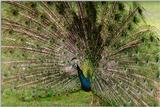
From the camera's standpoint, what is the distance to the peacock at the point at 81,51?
26.9 feet

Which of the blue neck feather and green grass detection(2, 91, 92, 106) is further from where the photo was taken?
the blue neck feather

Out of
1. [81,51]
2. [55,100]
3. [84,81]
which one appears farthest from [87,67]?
[55,100]

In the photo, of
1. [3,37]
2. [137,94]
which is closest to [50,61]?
[3,37]

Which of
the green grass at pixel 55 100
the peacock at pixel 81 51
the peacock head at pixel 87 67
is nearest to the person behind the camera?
the green grass at pixel 55 100

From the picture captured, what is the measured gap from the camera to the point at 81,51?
8.73 meters

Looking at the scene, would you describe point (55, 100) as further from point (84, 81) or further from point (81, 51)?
point (81, 51)

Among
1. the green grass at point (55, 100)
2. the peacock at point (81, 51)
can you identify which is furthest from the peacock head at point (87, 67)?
the green grass at point (55, 100)

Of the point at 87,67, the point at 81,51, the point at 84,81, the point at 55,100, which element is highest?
the point at 81,51

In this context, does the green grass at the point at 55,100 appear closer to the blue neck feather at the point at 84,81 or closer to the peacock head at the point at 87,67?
the blue neck feather at the point at 84,81

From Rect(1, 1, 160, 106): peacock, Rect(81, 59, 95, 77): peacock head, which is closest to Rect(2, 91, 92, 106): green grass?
Rect(1, 1, 160, 106): peacock

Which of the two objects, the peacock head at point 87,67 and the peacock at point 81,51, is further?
the peacock head at point 87,67

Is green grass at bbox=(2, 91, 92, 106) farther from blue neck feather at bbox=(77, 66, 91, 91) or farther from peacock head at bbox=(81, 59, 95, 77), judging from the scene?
peacock head at bbox=(81, 59, 95, 77)

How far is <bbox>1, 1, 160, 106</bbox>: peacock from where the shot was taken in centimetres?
821

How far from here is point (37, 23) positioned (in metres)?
8.28
